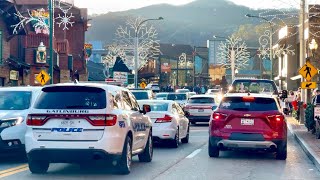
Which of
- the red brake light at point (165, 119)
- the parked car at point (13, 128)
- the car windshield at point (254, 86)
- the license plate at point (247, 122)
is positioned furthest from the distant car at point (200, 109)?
the parked car at point (13, 128)

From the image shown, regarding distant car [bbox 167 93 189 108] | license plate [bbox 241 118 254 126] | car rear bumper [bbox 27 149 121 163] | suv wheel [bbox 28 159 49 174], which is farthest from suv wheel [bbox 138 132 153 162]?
distant car [bbox 167 93 189 108]

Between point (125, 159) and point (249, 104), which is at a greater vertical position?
point (249, 104)

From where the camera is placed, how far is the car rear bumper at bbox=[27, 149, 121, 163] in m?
12.2

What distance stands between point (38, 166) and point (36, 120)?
106 centimetres

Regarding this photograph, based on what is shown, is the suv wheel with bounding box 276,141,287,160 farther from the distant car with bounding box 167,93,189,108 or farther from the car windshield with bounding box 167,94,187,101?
the car windshield with bounding box 167,94,187,101

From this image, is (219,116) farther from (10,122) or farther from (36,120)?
(36,120)

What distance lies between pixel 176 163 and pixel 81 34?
167 ft

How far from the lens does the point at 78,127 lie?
40.6 ft

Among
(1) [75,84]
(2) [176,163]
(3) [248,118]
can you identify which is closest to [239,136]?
(3) [248,118]

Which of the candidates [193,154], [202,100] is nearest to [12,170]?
[193,154]

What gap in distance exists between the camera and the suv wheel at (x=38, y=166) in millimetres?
13016

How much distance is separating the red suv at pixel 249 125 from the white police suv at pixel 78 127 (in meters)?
3.96

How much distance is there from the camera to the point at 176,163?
15.5 meters

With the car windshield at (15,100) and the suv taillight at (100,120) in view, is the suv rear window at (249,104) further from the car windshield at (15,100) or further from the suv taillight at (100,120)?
the suv taillight at (100,120)
